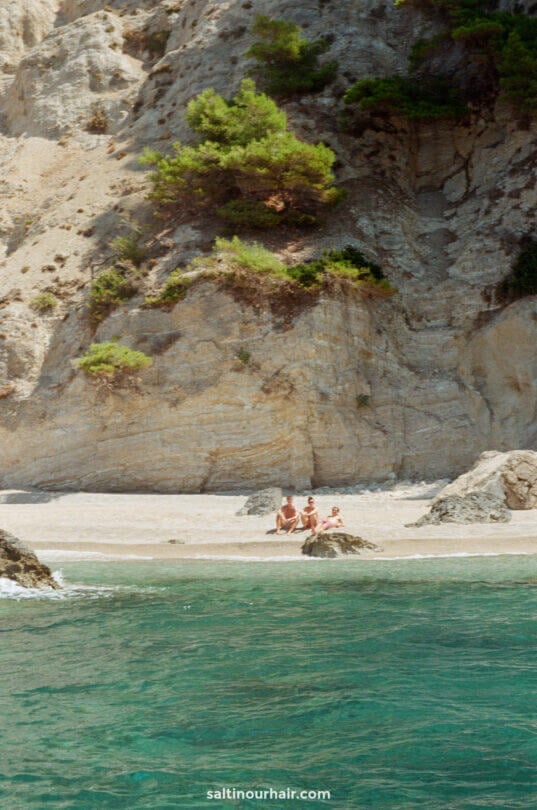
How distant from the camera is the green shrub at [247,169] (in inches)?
1041

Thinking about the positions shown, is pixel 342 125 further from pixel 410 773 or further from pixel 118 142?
pixel 410 773

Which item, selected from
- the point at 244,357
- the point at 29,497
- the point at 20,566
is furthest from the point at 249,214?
the point at 20,566

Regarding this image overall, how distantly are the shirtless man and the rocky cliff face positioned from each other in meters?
5.21

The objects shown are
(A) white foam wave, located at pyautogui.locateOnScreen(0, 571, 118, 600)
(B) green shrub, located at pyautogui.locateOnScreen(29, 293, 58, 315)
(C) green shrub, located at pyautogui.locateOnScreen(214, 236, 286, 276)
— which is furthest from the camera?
(B) green shrub, located at pyautogui.locateOnScreen(29, 293, 58, 315)

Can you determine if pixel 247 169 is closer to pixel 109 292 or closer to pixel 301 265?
pixel 301 265

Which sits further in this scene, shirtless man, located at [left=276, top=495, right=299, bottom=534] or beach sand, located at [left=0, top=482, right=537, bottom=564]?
shirtless man, located at [left=276, top=495, right=299, bottom=534]

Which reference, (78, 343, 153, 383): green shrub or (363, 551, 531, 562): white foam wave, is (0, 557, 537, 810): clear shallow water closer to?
(363, 551, 531, 562): white foam wave

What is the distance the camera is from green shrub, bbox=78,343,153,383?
24.4 meters

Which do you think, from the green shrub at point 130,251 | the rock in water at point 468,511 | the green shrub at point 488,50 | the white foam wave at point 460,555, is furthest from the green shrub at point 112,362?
the green shrub at point 488,50

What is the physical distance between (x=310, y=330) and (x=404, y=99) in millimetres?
10297

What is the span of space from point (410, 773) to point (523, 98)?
87.6ft

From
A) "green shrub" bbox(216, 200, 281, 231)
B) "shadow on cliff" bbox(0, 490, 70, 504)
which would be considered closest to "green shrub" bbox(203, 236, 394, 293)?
"green shrub" bbox(216, 200, 281, 231)

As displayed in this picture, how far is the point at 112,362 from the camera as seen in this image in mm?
24500

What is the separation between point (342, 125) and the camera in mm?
30109
